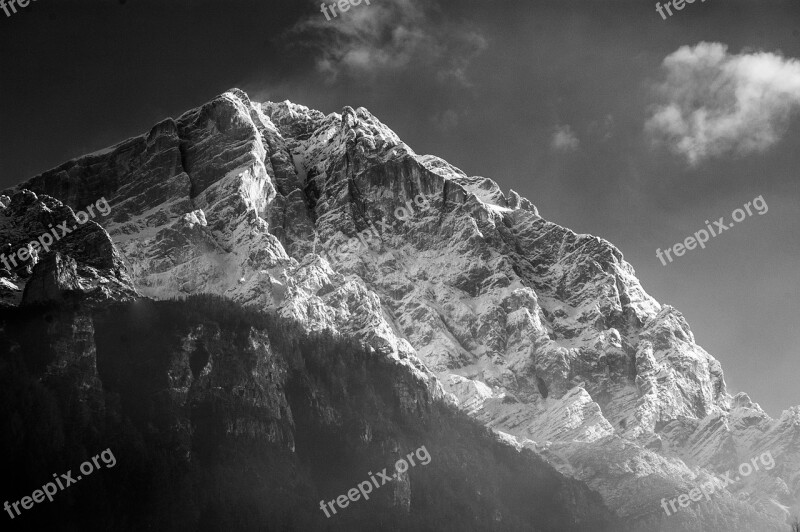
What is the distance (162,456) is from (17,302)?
1577 inches

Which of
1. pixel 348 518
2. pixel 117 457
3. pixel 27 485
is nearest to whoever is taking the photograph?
pixel 27 485

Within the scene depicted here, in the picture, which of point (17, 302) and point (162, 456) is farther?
point (17, 302)

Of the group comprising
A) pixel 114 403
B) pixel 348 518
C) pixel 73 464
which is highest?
pixel 114 403

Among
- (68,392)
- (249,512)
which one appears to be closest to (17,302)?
(68,392)

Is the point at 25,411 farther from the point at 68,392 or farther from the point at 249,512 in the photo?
the point at 249,512

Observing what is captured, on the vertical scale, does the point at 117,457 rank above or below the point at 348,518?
above

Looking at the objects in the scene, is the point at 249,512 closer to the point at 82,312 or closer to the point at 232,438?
the point at 232,438

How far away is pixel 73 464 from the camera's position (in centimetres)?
17450

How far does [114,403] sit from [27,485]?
25.2 m

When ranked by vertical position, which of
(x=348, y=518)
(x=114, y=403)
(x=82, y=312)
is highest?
(x=82, y=312)

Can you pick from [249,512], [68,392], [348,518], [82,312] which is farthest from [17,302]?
[348,518]

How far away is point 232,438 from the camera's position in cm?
19725

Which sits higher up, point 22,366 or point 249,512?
point 22,366

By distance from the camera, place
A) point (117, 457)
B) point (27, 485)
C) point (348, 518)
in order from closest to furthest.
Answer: point (27, 485) → point (117, 457) → point (348, 518)
